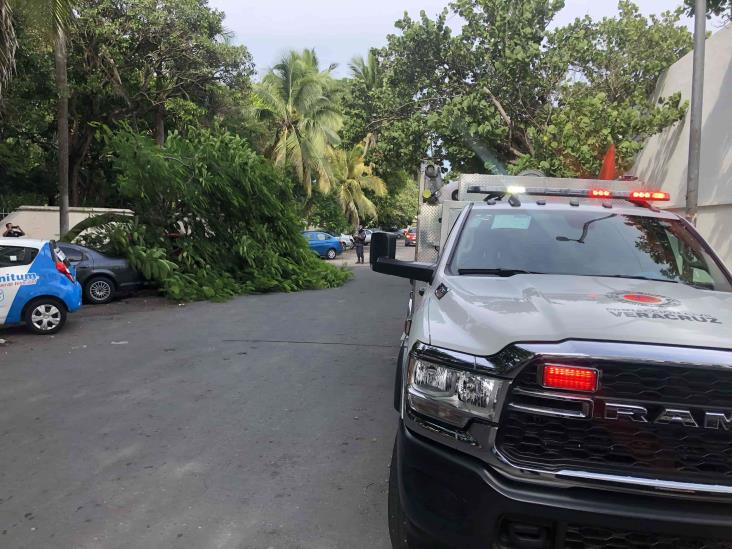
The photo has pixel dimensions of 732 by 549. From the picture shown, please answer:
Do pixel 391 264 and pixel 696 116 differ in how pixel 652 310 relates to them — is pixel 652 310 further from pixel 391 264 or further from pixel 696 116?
pixel 696 116

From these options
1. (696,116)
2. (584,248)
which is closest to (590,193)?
(584,248)

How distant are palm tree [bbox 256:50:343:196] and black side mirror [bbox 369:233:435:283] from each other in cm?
3016

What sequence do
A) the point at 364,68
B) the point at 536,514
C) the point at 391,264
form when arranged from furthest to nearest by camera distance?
the point at 364,68, the point at 391,264, the point at 536,514

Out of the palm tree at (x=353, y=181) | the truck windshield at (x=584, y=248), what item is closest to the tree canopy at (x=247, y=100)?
the truck windshield at (x=584, y=248)

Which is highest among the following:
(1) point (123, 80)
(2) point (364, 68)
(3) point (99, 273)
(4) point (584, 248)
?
(2) point (364, 68)

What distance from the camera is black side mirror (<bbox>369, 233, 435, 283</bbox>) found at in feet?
12.1

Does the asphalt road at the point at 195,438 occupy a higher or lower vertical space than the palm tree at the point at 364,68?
lower

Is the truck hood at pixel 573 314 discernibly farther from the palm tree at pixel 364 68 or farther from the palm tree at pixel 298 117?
the palm tree at pixel 364 68

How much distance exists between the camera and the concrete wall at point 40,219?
22.0m

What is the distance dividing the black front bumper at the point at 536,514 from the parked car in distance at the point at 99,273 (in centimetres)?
1227

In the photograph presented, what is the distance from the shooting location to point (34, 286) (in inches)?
361

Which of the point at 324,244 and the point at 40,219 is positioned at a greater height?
the point at 40,219

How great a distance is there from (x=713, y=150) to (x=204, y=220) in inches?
449

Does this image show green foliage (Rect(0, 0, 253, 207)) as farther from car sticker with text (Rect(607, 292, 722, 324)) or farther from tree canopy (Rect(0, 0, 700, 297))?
car sticker with text (Rect(607, 292, 722, 324))
